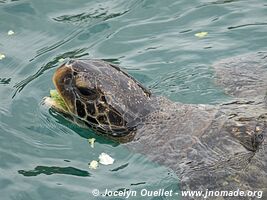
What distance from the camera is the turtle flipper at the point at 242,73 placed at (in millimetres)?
6883

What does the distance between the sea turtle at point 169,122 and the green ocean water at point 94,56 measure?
180mm

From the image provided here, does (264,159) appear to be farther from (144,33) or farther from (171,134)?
(144,33)

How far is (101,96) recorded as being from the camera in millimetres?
5734

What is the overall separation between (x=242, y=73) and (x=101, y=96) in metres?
2.32

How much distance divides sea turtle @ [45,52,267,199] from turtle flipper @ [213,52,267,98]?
1.80ft

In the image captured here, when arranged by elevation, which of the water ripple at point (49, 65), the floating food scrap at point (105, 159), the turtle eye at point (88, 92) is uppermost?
the turtle eye at point (88, 92)

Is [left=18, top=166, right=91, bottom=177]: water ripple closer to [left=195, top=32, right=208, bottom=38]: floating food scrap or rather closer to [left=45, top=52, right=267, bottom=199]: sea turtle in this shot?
[left=45, top=52, right=267, bottom=199]: sea turtle

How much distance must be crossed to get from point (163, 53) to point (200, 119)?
6.34 ft

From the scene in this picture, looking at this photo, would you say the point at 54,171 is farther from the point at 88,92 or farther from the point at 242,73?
the point at 242,73

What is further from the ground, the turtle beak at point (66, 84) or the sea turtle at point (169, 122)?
the turtle beak at point (66, 84)

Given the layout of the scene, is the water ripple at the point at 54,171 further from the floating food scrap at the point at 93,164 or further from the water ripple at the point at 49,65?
the water ripple at the point at 49,65
